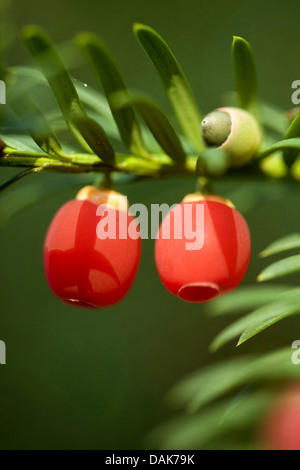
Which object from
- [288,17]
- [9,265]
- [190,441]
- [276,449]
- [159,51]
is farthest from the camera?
[9,265]

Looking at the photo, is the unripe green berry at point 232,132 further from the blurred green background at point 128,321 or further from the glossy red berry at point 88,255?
the blurred green background at point 128,321

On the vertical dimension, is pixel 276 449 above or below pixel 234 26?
below

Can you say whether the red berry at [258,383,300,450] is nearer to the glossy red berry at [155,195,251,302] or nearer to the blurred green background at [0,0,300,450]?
the glossy red berry at [155,195,251,302]

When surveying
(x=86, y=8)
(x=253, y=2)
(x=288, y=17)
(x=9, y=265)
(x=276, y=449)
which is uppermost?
(x=86, y=8)

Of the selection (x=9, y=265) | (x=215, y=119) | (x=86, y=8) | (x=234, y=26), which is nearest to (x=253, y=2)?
(x=234, y=26)

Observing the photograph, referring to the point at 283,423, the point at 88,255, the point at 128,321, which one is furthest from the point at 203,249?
the point at 128,321

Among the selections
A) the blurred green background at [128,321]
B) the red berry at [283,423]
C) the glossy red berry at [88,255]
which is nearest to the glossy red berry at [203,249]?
the glossy red berry at [88,255]

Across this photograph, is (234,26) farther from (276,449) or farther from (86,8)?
(276,449)

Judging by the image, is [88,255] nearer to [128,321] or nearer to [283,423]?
[283,423]
